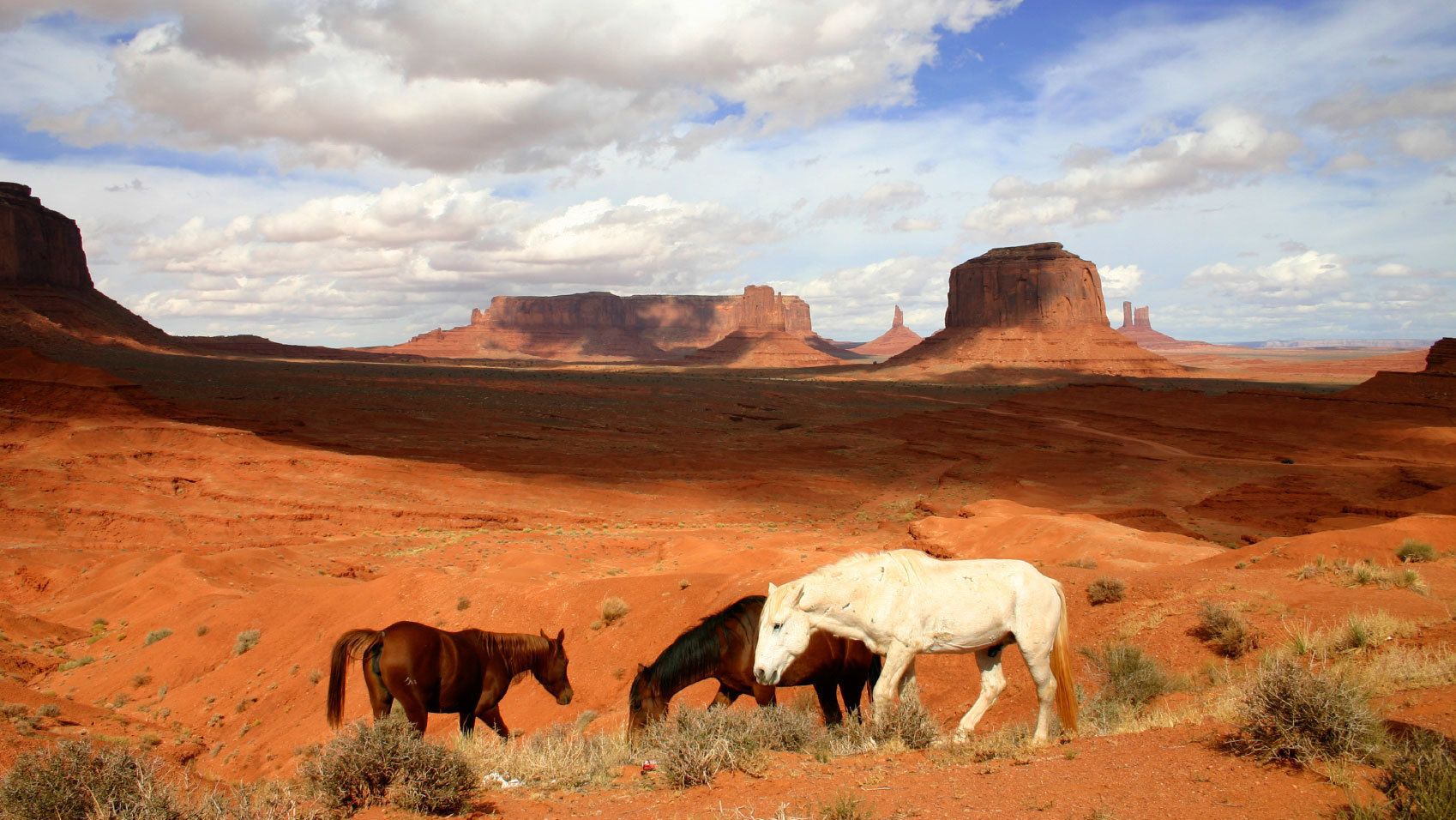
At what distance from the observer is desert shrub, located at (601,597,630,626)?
13047 mm

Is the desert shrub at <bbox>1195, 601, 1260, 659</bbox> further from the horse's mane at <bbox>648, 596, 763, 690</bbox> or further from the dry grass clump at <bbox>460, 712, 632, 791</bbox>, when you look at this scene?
the dry grass clump at <bbox>460, 712, 632, 791</bbox>

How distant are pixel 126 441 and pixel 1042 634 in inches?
1365

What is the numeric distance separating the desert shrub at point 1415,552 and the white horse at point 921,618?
30.3ft

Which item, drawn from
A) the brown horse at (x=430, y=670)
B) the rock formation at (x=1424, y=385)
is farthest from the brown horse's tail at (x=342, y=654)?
the rock formation at (x=1424, y=385)

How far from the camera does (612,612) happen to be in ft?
42.8

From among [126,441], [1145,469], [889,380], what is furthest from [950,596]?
[889,380]

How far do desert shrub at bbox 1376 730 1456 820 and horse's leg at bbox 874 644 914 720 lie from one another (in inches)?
115

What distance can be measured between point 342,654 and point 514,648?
167 cm

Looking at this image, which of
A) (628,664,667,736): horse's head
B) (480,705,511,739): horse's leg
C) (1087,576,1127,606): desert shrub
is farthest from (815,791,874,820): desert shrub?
(1087,576,1127,606): desert shrub

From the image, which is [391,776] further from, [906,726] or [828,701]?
[828,701]

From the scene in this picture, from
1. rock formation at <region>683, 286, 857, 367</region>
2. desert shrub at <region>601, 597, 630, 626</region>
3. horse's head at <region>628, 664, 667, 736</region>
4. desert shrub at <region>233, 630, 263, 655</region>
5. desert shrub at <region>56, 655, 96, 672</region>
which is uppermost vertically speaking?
rock formation at <region>683, 286, 857, 367</region>

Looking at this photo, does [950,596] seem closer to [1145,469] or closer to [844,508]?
[844,508]

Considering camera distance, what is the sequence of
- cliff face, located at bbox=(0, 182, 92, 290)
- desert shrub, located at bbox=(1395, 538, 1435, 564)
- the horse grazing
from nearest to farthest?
the horse grazing < desert shrub, located at bbox=(1395, 538, 1435, 564) < cliff face, located at bbox=(0, 182, 92, 290)

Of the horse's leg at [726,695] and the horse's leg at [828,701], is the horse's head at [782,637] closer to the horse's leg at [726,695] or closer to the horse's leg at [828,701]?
the horse's leg at [828,701]
